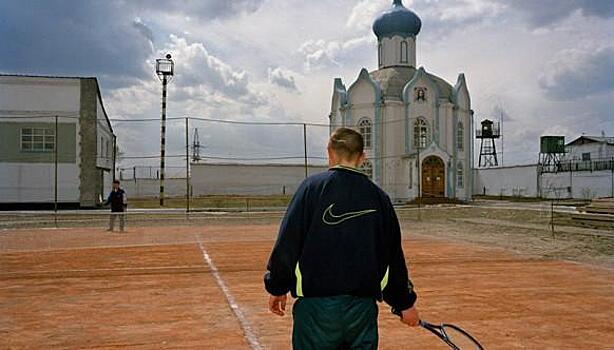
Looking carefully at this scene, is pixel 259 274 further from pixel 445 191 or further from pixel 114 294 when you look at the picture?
pixel 445 191

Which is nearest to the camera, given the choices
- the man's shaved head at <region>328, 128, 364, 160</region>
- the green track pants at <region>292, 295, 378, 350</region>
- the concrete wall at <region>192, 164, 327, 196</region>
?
the green track pants at <region>292, 295, 378, 350</region>

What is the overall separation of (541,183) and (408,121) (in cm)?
1448

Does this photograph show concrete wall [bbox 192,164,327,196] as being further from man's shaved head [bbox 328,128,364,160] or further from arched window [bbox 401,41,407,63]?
man's shaved head [bbox 328,128,364,160]

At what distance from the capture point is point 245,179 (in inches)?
1989

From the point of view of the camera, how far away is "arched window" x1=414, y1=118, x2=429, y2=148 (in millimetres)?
42750

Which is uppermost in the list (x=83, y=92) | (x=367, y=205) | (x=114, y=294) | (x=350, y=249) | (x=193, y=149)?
(x=83, y=92)

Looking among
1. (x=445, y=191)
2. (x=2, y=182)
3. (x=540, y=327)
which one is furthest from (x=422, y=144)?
(x=540, y=327)

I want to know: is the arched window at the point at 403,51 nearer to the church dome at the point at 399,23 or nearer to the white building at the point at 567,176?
the church dome at the point at 399,23

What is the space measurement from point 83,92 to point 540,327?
31792 millimetres

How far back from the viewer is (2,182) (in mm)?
32812

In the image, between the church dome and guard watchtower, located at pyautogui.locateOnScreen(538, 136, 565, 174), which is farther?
guard watchtower, located at pyautogui.locateOnScreen(538, 136, 565, 174)

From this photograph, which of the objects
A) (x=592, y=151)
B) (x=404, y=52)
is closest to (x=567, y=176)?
(x=592, y=151)

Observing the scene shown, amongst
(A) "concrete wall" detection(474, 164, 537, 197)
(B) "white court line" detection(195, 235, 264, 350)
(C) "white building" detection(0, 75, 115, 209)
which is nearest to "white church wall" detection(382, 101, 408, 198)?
(A) "concrete wall" detection(474, 164, 537, 197)

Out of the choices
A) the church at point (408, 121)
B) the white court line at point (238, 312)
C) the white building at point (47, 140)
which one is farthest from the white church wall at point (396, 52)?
the white court line at point (238, 312)
